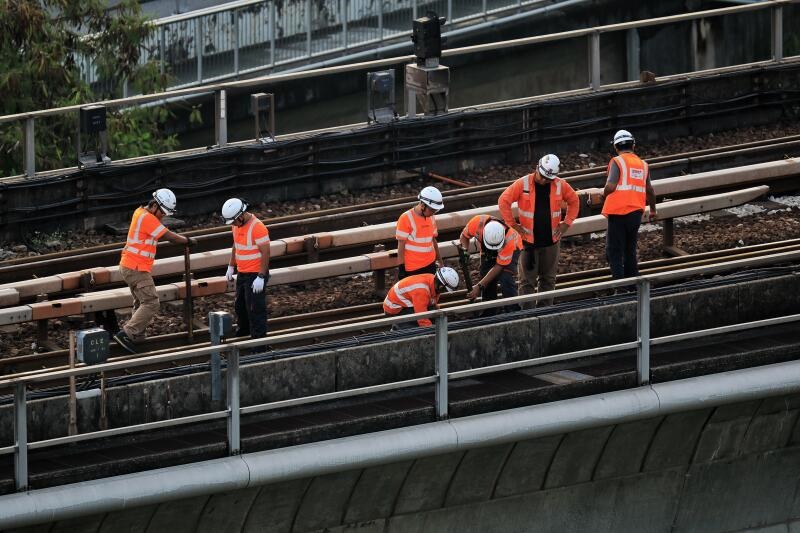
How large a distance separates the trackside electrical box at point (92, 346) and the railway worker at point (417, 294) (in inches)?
132

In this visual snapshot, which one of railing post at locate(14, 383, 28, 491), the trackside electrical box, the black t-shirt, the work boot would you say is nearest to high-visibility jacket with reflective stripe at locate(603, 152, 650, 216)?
the black t-shirt

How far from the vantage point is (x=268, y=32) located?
93.5ft

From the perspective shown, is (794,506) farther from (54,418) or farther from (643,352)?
(54,418)

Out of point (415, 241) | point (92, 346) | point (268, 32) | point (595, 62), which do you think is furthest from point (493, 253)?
point (268, 32)

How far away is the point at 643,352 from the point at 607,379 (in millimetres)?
363

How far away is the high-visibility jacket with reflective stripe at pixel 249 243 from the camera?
1565 centimetres

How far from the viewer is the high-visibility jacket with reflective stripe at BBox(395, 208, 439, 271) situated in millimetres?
15562

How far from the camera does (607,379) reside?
13.8 meters

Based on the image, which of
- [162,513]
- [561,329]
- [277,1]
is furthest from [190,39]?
[162,513]

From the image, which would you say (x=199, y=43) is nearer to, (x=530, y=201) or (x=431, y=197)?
(x=530, y=201)

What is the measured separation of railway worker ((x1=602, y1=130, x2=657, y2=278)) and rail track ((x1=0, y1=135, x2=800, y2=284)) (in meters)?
3.45

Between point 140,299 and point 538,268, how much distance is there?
12.1ft

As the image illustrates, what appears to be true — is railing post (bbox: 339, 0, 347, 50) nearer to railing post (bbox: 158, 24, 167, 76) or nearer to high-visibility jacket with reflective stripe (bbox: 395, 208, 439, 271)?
railing post (bbox: 158, 24, 167, 76)

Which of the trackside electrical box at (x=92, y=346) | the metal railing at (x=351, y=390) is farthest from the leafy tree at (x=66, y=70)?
the trackside electrical box at (x=92, y=346)
